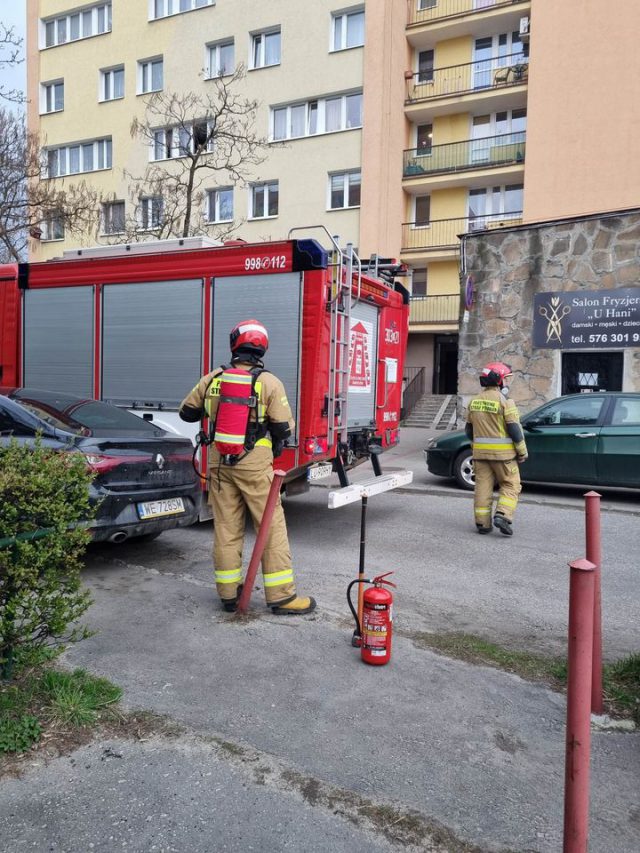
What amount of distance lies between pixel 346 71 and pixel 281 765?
2504cm

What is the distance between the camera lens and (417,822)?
247 centimetres

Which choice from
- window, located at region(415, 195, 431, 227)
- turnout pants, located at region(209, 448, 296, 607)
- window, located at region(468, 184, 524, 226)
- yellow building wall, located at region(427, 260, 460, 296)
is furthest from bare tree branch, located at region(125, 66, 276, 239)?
turnout pants, located at region(209, 448, 296, 607)

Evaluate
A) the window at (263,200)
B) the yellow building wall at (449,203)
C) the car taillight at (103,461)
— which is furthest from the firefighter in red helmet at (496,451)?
the yellow building wall at (449,203)

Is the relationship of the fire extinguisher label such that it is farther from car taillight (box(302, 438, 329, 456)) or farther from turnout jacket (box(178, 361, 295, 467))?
car taillight (box(302, 438, 329, 456))

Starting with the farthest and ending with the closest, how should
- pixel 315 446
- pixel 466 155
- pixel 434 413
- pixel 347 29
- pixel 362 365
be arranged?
pixel 466 155 → pixel 347 29 → pixel 434 413 → pixel 362 365 → pixel 315 446

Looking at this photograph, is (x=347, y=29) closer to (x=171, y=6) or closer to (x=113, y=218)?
(x=171, y=6)

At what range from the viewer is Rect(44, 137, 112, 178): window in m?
28.1

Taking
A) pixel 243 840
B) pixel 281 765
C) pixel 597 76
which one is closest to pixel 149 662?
pixel 281 765

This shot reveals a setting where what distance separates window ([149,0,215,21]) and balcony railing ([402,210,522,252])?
11.6 m

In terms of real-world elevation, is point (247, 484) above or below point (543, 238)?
below

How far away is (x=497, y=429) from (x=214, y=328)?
3235 millimetres

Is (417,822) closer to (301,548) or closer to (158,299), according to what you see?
(301,548)

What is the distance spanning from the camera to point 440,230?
25922 millimetres

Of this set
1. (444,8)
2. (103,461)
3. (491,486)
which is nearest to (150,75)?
(444,8)
